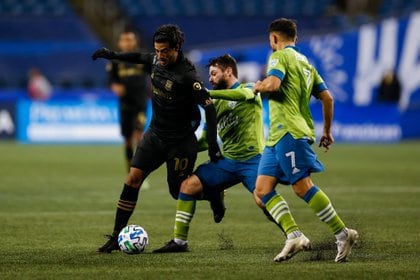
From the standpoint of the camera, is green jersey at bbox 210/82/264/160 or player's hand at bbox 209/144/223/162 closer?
player's hand at bbox 209/144/223/162

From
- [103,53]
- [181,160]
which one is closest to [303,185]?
[181,160]

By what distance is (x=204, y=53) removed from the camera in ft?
96.6

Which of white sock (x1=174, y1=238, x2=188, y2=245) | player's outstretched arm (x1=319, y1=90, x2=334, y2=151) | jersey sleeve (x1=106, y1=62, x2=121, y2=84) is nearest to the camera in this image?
player's outstretched arm (x1=319, y1=90, x2=334, y2=151)

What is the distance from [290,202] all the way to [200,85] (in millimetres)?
5154

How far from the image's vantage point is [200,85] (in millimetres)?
7930

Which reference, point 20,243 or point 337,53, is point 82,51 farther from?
point 20,243

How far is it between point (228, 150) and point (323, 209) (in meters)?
1.36

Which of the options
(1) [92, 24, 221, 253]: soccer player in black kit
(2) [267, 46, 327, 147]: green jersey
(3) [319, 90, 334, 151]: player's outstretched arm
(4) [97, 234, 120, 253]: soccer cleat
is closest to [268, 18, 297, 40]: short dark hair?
(2) [267, 46, 327, 147]: green jersey

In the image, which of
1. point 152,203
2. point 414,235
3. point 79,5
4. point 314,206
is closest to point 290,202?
point 152,203

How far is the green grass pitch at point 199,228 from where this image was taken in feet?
23.0

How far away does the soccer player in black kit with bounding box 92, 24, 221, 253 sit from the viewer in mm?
8172

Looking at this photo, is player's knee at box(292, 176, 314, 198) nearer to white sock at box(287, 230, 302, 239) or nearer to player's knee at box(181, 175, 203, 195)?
white sock at box(287, 230, 302, 239)

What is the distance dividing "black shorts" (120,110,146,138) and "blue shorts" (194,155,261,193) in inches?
272

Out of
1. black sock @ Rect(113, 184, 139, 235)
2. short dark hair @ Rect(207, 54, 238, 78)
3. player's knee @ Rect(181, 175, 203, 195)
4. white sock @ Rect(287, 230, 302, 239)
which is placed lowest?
white sock @ Rect(287, 230, 302, 239)
